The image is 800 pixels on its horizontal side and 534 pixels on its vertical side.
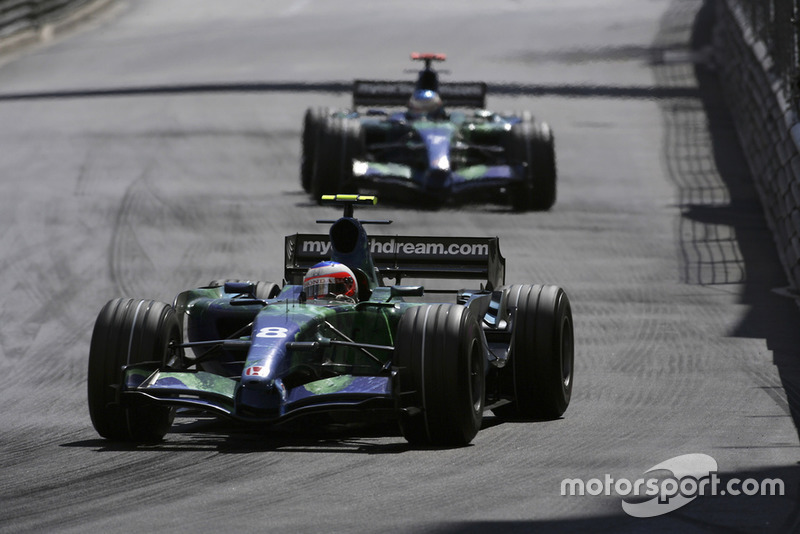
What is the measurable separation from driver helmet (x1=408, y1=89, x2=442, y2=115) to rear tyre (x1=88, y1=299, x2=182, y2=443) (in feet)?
39.8

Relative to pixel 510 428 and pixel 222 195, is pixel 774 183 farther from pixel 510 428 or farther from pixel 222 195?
pixel 510 428

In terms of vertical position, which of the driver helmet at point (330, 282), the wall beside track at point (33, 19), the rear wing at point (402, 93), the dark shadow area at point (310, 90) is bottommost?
the driver helmet at point (330, 282)

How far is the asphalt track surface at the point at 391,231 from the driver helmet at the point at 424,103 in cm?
153

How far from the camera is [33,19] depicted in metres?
44.9

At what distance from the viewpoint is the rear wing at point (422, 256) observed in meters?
A: 12.3

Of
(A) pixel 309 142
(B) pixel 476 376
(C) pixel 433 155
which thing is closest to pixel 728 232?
(C) pixel 433 155

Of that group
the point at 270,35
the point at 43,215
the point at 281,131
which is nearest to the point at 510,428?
the point at 43,215

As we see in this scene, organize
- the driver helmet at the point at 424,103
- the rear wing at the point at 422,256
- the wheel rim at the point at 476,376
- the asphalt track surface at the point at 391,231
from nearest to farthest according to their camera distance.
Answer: the asphalt track surface at the point at 391,231 → the wheel rim at the point at 476,376 → the rear wing at the point at 422,256 → the driver helmet at the point at 424,103

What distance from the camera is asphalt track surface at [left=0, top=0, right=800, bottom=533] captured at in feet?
27.1

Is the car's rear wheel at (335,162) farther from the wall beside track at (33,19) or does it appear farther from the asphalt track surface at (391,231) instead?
the wall beside track at (33,19)

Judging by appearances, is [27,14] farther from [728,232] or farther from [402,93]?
[728,232]

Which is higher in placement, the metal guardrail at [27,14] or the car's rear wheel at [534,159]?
the metal guardrail at [27,14]

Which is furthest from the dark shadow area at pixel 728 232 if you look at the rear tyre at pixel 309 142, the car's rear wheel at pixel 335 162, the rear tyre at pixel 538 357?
the rear tyre at pixel 309 142

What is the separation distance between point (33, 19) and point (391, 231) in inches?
1091
